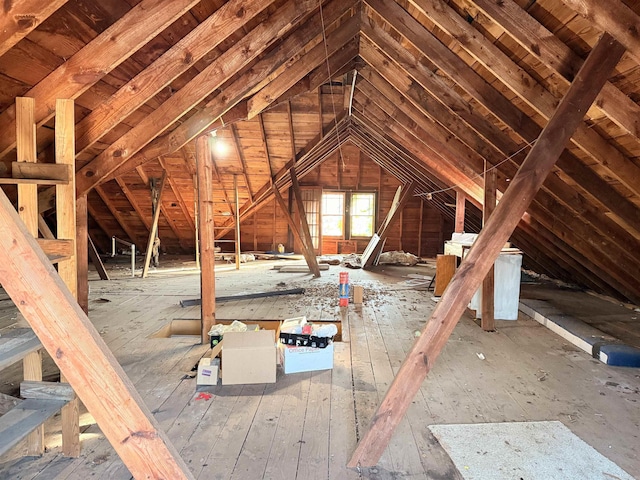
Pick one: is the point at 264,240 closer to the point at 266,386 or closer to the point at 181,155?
the point at 181,155

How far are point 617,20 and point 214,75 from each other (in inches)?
94.9

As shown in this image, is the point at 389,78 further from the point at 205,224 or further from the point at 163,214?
the point at 163,214

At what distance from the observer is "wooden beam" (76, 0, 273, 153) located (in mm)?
2486

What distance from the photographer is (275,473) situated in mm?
1859

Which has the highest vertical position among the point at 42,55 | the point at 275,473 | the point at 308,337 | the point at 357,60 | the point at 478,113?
the point at 357,60

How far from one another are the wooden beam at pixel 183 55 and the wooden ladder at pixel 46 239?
0.55 m

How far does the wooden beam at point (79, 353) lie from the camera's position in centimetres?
98

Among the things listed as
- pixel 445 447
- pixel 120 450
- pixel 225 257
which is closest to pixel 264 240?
pixel 225 257

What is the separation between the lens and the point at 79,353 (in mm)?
1013

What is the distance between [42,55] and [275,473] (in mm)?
2400

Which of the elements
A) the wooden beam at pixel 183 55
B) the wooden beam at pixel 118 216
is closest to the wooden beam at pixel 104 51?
the wooden beam at pixel 183 55

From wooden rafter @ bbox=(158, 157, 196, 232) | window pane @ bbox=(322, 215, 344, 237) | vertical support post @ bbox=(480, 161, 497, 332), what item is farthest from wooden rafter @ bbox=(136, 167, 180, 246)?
vertical support post @ bbox=(480, 161, 497, 332)

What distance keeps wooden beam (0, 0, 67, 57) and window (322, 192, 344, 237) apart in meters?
9.58

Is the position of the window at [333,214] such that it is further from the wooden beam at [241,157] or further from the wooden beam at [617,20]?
the wooden beam at [617,20]
